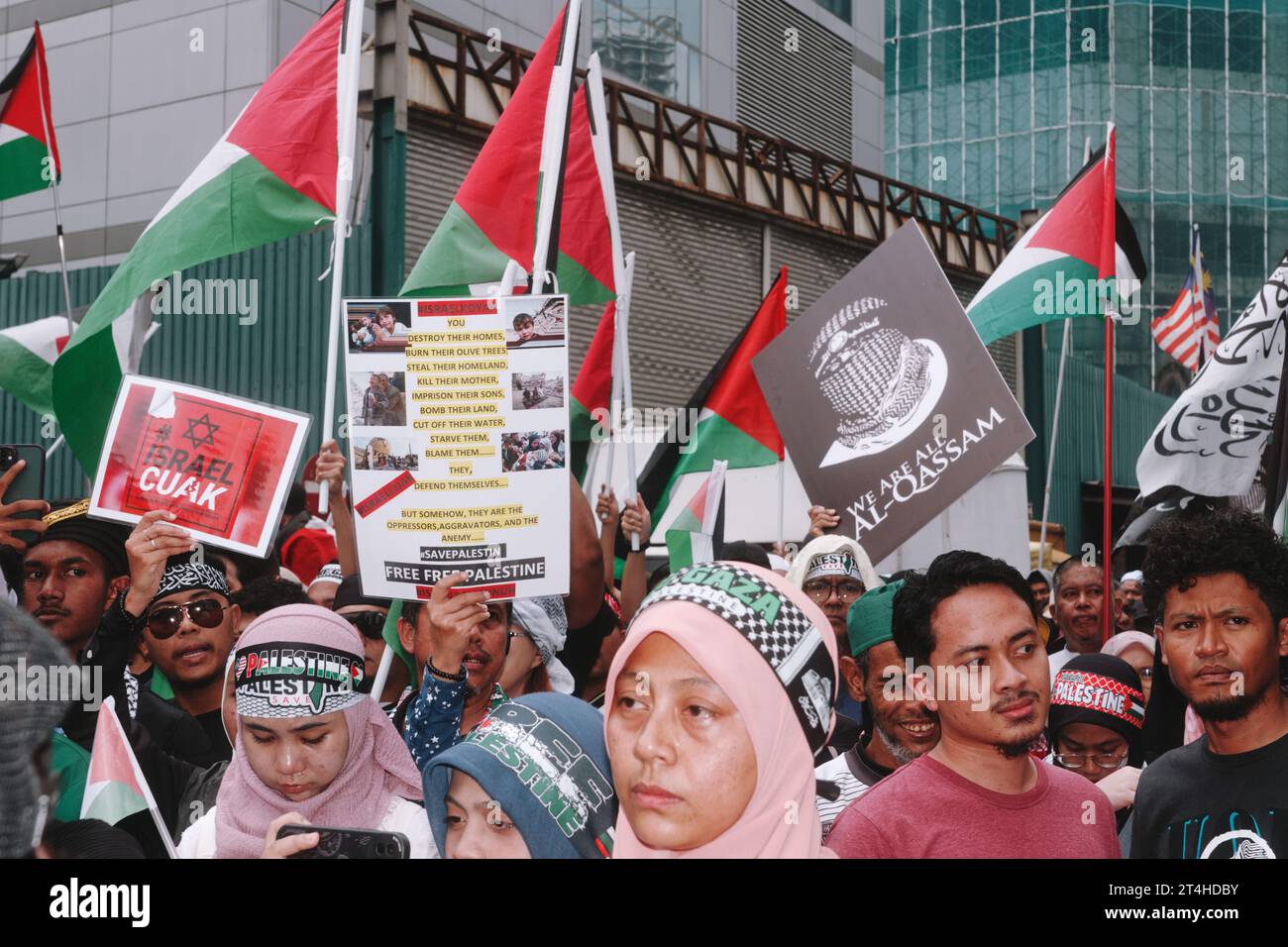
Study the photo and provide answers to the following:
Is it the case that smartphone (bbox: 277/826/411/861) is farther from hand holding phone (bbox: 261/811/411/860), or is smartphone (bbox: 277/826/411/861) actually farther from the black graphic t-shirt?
the black graphic t-shirt

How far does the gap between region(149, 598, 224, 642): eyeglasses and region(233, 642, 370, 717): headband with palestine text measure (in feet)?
3.95

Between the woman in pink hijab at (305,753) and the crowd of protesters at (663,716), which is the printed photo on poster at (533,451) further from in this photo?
the woman in pink hijab at (305,753)

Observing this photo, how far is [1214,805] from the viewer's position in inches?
113

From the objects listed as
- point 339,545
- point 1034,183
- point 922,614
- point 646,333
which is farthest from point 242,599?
point 1034,183

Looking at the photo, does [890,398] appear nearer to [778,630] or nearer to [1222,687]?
[1222,687]

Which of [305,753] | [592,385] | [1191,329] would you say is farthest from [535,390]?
[1191,329]

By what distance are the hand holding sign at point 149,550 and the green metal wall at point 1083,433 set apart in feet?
62.7

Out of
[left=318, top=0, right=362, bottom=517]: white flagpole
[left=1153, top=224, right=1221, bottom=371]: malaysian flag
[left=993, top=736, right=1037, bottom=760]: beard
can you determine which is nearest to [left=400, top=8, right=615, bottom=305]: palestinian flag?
[left=318, top=0, right=362, bottom=517]: white flagpole

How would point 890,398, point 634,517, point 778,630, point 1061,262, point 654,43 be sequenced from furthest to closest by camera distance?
point 654,43
point 1061,262
point 634,517
point 890,398
point 778,630

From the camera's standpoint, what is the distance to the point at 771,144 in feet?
54.9

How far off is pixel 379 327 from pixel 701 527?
120 inches

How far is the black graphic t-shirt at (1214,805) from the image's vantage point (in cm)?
279

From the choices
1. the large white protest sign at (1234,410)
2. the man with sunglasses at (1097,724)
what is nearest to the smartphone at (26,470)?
the man with sunglasses at (1097,724)
